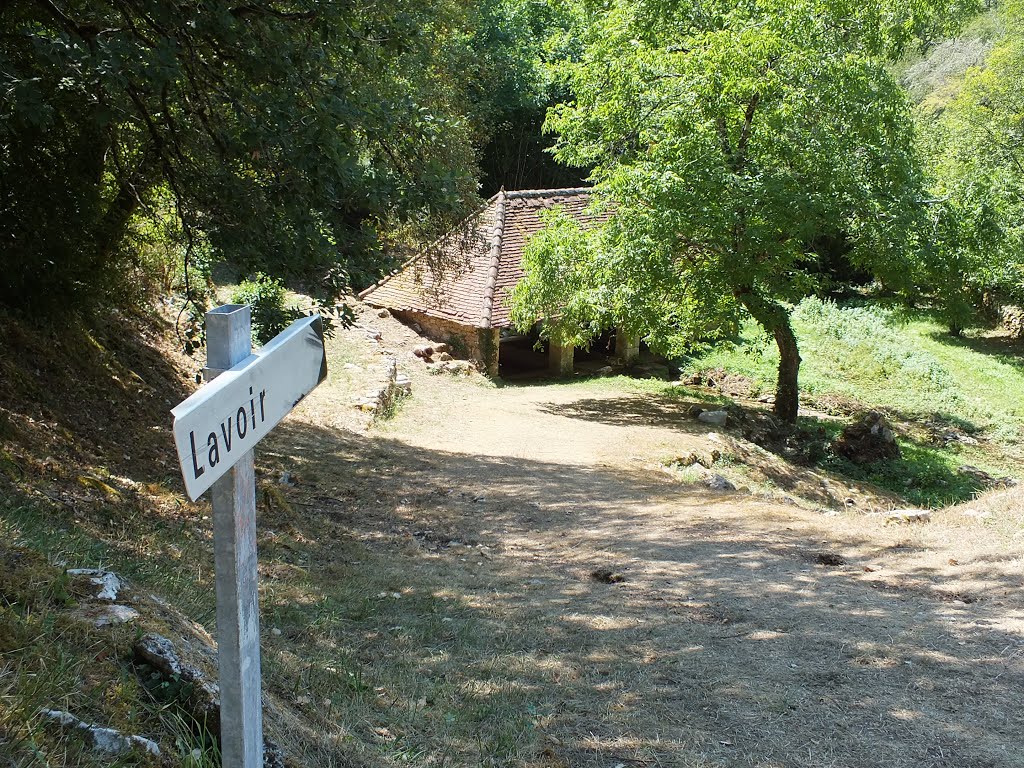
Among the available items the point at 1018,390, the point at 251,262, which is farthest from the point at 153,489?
the point at 1018,390

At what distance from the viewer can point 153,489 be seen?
638cm

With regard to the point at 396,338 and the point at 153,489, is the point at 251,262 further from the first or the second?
the point at 396,338

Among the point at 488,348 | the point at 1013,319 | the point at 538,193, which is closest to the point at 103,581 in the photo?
the point at 488,348

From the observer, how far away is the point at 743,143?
13781mm

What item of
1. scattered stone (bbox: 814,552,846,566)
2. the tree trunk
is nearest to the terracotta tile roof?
the tree trunk

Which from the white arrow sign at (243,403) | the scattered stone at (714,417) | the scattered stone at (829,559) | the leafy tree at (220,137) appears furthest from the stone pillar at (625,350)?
the white arrow sign at (243,403)

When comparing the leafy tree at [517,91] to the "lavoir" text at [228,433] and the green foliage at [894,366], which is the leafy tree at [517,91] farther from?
the "lavoir" text at [228,433]

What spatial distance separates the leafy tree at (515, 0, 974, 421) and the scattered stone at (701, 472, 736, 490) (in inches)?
147

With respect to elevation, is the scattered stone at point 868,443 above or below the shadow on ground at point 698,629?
below

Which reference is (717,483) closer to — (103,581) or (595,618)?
(595,618)

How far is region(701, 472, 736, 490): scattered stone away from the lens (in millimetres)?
11102

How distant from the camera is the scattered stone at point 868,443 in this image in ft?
50.7

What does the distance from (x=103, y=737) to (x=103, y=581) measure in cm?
115

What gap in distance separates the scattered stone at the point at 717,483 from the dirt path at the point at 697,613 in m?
0.46
